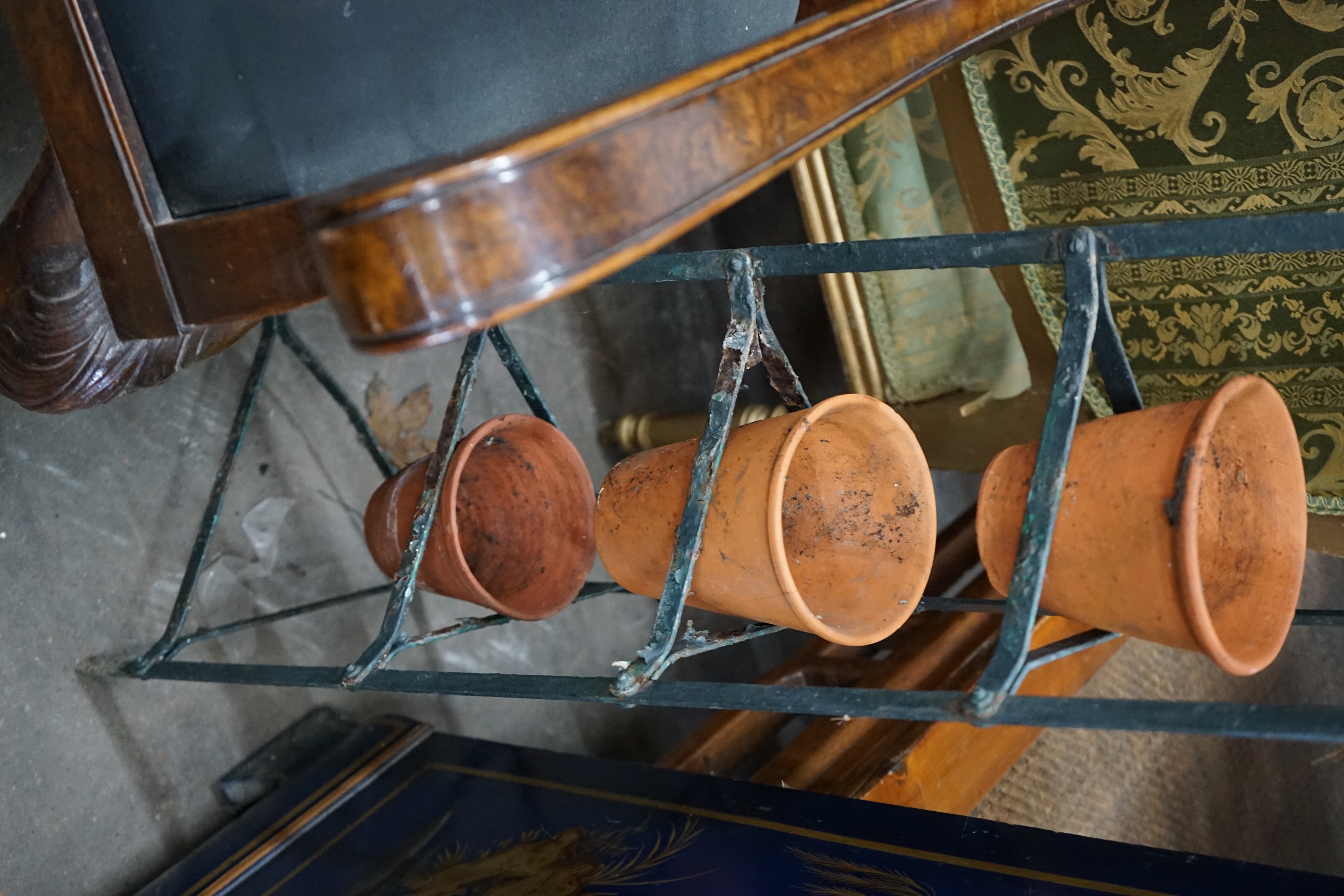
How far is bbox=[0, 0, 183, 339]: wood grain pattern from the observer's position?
70 cm

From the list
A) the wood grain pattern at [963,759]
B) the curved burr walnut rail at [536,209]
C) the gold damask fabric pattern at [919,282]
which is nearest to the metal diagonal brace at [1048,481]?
the curved burr walnut rail at [536,209]

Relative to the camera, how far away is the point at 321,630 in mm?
1532

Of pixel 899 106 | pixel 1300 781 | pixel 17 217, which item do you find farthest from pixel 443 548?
pixel 1300 781

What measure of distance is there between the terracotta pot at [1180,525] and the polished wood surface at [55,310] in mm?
646

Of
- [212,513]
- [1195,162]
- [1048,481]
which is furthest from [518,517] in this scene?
[1195,162]

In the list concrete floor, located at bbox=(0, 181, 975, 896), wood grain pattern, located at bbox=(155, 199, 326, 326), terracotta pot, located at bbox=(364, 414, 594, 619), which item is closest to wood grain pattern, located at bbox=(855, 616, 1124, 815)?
terracotta pot, located at bbox=(364, 414, 594, 619)

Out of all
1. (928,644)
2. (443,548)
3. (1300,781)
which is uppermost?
(443,548)

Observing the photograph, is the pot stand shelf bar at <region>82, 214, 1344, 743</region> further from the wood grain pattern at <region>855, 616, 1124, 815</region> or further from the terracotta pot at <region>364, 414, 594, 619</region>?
the wood grain pattern at <region>855, 616, 1124, 815</region>

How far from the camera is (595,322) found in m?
1.92

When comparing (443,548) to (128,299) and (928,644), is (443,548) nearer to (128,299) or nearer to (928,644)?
(128,299)

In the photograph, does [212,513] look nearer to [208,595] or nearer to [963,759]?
[208,595]

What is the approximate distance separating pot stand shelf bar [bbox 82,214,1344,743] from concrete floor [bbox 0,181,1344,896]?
322mm

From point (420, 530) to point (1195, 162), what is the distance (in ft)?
3.07

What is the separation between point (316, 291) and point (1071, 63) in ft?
3.16
